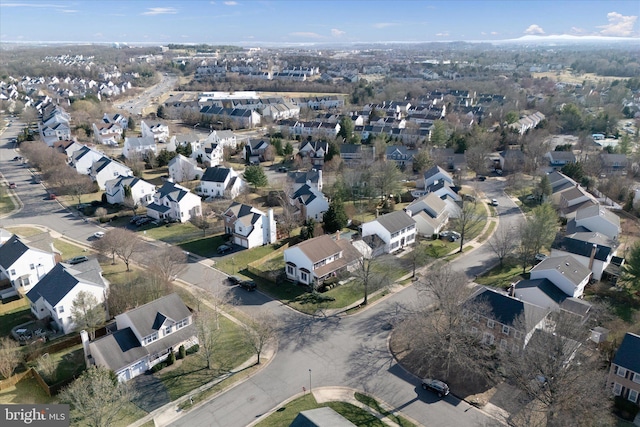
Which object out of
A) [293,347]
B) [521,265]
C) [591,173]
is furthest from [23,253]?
[591,173]

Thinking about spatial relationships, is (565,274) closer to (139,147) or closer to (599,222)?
(599,222)

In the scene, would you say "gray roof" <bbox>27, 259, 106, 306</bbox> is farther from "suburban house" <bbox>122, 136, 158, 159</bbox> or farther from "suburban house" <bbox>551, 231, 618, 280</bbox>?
"suburban house" <bbox>122, 136, 158, 159</bbox>

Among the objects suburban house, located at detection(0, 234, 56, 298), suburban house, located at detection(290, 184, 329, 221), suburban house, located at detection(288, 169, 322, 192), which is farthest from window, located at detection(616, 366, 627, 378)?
suburban house, located at detection(0, 234, 56, 298)

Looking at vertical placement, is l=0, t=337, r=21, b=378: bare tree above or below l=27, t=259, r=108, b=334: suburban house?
below

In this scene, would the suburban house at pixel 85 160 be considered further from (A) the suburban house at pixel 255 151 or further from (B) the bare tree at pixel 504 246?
(B) the bare tree at pixel 504 246

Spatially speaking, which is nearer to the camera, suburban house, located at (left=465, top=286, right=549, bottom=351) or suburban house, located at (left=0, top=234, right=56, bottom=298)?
suburban house, located at (left=465, top=286, right=549, bottom=351)

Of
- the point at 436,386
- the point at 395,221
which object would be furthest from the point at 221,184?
the point at 436,386
